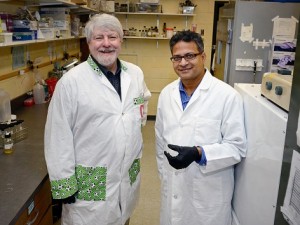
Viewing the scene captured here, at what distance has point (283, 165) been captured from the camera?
0.84 m

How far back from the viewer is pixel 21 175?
1398mm

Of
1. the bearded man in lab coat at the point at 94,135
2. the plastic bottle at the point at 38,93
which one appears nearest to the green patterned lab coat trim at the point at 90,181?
the bearded man in lab coat at the point at 94,135

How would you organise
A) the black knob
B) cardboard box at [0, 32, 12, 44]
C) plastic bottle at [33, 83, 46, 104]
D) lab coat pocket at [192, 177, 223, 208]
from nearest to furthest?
the black knob, lab coat pocket at [192, 177, 223, 208], cardboard box at [0, 32, 12, 44], plastic bottle at [33, 83, 46, 104]

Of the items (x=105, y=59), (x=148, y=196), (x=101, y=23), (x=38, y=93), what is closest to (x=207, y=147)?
(x=105, y=59)

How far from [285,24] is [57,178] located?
2556 mm

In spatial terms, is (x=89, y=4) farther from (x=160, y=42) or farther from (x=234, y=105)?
(x=234, y=105)

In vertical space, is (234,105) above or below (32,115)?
above

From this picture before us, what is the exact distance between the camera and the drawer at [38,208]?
4.20 ft

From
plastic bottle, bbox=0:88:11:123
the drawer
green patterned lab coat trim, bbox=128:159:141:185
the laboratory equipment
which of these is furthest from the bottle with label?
the laboratory equipment

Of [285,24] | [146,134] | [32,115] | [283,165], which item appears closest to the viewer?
[283,165]

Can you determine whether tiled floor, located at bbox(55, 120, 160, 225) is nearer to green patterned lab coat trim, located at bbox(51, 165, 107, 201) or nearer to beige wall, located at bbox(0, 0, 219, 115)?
green patterned lab coat trim, located at bbox(51, 165, 107, 201)

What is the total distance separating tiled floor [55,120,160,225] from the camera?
254 cm

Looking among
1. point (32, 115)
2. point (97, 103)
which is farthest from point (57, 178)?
point (32, 115)

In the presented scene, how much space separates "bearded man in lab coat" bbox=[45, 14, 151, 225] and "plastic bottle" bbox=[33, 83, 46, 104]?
1.50 metres
